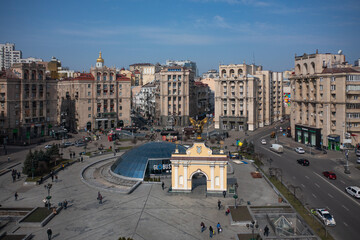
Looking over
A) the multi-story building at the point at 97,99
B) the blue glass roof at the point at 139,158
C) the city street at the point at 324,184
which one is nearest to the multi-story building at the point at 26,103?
the multi-story building at the point at 97,99

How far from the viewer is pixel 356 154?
6912 cm

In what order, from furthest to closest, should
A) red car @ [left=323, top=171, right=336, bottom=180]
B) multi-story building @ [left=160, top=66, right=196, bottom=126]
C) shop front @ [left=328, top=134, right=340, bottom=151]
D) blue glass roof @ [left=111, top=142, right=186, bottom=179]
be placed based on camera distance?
multi-story building @ [left=160, top=66, right=196, bottom=126], shop front @ [left=328, top=134, right=340, bottom=151], red car @ [left=323, top=171, right=336, bottom=180], blue glass roof @ [left=111, top=142, right=186, bottom=179]

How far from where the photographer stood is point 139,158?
5284 centimetres

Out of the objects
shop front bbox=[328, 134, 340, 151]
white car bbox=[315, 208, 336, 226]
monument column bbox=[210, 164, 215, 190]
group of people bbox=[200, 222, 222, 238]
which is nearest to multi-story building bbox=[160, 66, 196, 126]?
shop front bbox=[328, 134, 340, 151]

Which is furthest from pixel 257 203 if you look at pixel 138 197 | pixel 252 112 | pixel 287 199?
pixel 252 112

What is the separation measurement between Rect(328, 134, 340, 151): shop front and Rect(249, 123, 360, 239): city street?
3636 millimetres

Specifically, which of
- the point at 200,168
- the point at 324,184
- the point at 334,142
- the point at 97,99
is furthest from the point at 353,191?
the point at 97,99

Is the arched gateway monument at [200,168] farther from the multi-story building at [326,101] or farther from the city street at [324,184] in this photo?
the multi-story building at [326,101]

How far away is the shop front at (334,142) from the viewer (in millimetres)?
73875

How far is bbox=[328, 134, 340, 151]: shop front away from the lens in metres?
73.9

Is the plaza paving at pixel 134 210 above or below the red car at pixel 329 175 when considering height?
below

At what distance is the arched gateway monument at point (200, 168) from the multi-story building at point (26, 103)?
57970mm

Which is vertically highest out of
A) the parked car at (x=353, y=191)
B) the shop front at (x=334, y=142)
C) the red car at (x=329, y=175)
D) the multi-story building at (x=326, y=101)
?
the multi-story building at (x=326, y=101)

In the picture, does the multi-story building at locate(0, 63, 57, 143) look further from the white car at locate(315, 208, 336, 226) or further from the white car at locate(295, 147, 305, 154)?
the white car at locate(315, 208, 336, 226)
